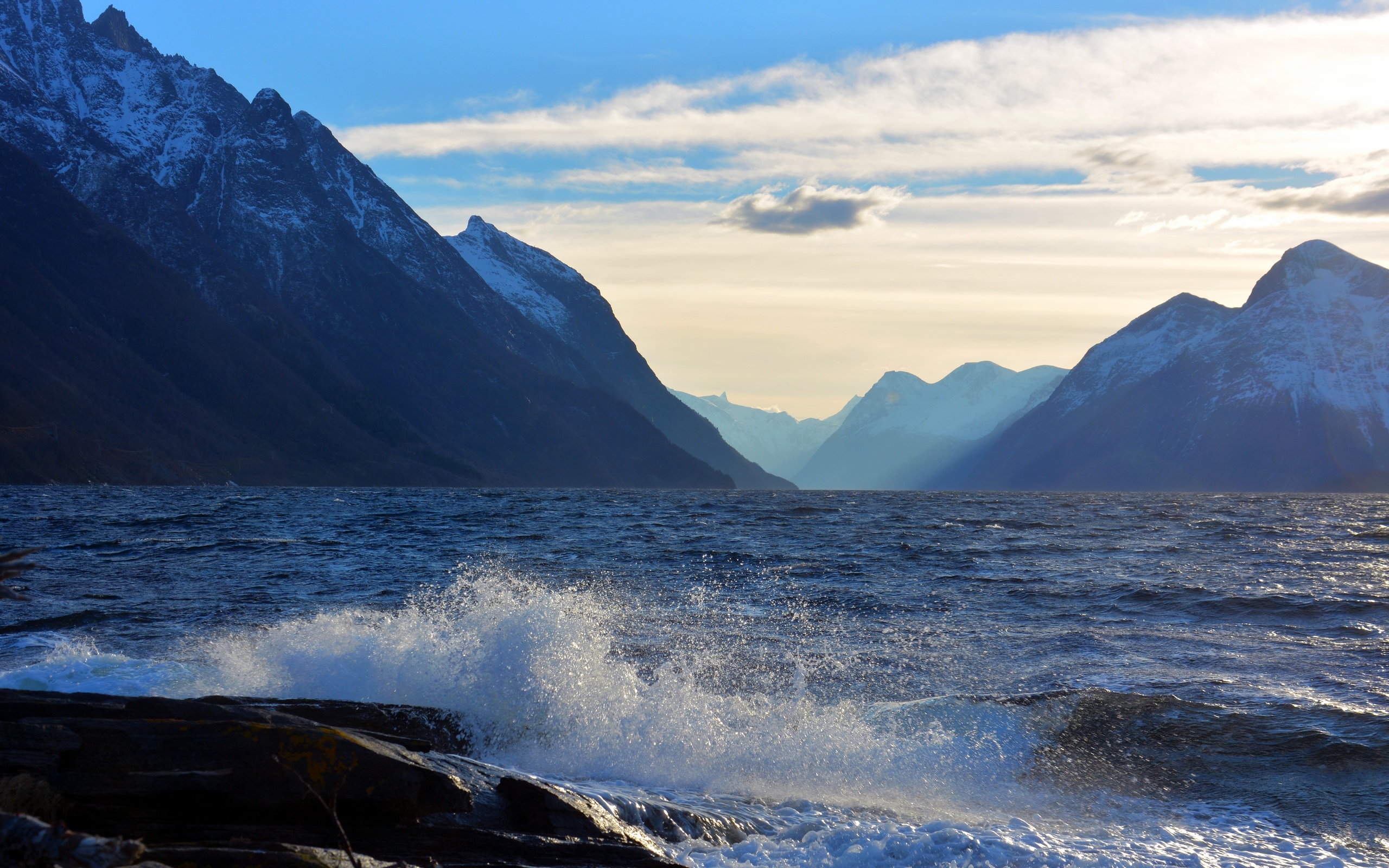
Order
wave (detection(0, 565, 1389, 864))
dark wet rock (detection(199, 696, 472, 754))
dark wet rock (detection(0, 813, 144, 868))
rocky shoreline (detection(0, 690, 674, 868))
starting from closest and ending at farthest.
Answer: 1. dark wet rock (detection(0, 813, 144, 868))
2. rocky shoreline (detection(0, 690, 674, 868))
3. wave (detection(0, 565, 1389, 864))
4. dark wet rock (detection(199, 696, 472, 754))

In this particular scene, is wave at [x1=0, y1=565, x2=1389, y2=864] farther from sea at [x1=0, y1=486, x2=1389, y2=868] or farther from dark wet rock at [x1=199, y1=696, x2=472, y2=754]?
dark wet rock at [x1=199, y1=696, x2=472, y2=754]

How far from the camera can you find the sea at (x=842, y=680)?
1087 cm

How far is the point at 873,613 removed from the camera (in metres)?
24.6

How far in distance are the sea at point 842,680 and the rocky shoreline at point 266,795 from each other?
148cm

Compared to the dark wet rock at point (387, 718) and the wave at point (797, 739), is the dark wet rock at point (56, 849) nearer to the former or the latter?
the wave at point (797, 739)

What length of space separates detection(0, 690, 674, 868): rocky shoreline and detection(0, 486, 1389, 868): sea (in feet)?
4.86

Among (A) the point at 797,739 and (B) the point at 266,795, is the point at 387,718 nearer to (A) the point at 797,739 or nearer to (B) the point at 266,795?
(B) the point at 266,795

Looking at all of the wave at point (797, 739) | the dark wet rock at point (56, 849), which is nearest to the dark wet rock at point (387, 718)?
the wave at point (797, 739)

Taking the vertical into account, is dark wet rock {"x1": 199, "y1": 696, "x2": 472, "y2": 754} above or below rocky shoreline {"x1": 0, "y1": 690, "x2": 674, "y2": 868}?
below

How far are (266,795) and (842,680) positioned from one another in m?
11.4

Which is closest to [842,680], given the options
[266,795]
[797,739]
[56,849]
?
[797,739]

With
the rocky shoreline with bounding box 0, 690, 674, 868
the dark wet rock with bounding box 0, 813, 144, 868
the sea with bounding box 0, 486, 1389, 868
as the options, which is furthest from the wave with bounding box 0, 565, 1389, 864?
the dark wet rock with bounding box 0, 813, 144, 868

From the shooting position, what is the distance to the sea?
10.9m

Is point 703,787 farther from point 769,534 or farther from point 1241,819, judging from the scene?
point 769,534
